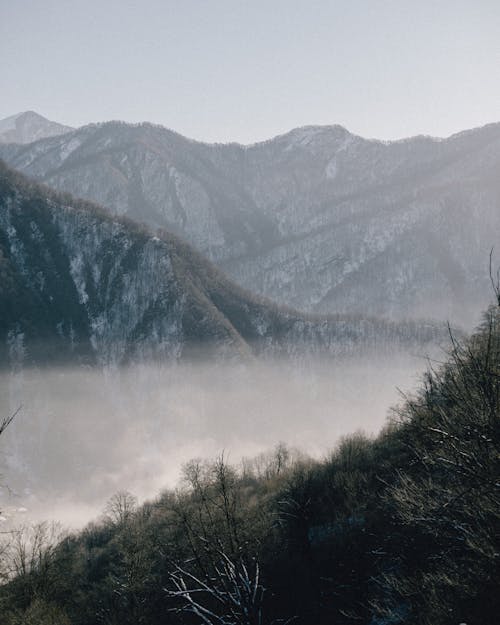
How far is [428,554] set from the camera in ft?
70.5

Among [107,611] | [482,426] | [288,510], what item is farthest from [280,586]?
[482,426]

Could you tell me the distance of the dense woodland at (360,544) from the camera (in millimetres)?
12859

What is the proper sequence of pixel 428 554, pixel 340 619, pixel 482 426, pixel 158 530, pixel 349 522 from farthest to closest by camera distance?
1. pixel 158 530
2. pixel 349 522
3. pixel 340 619
4. pixel 428 554
5. pixel 482 426

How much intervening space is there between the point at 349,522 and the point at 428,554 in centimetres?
1147

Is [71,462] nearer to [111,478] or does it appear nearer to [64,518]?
[111,478]

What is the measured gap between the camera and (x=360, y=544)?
29234 mm

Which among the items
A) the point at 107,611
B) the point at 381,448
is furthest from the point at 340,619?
the point at 107,611

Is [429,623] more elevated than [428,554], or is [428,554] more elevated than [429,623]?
[429,623]

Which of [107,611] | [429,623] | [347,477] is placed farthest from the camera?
[107,611]

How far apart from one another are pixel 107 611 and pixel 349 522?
24471 millimetres

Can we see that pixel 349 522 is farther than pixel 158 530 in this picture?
No

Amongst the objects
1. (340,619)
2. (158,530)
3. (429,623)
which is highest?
(429,623)

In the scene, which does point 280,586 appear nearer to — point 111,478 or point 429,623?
point 429,623

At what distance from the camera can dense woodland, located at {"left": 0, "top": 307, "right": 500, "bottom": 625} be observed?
42.2 ft
